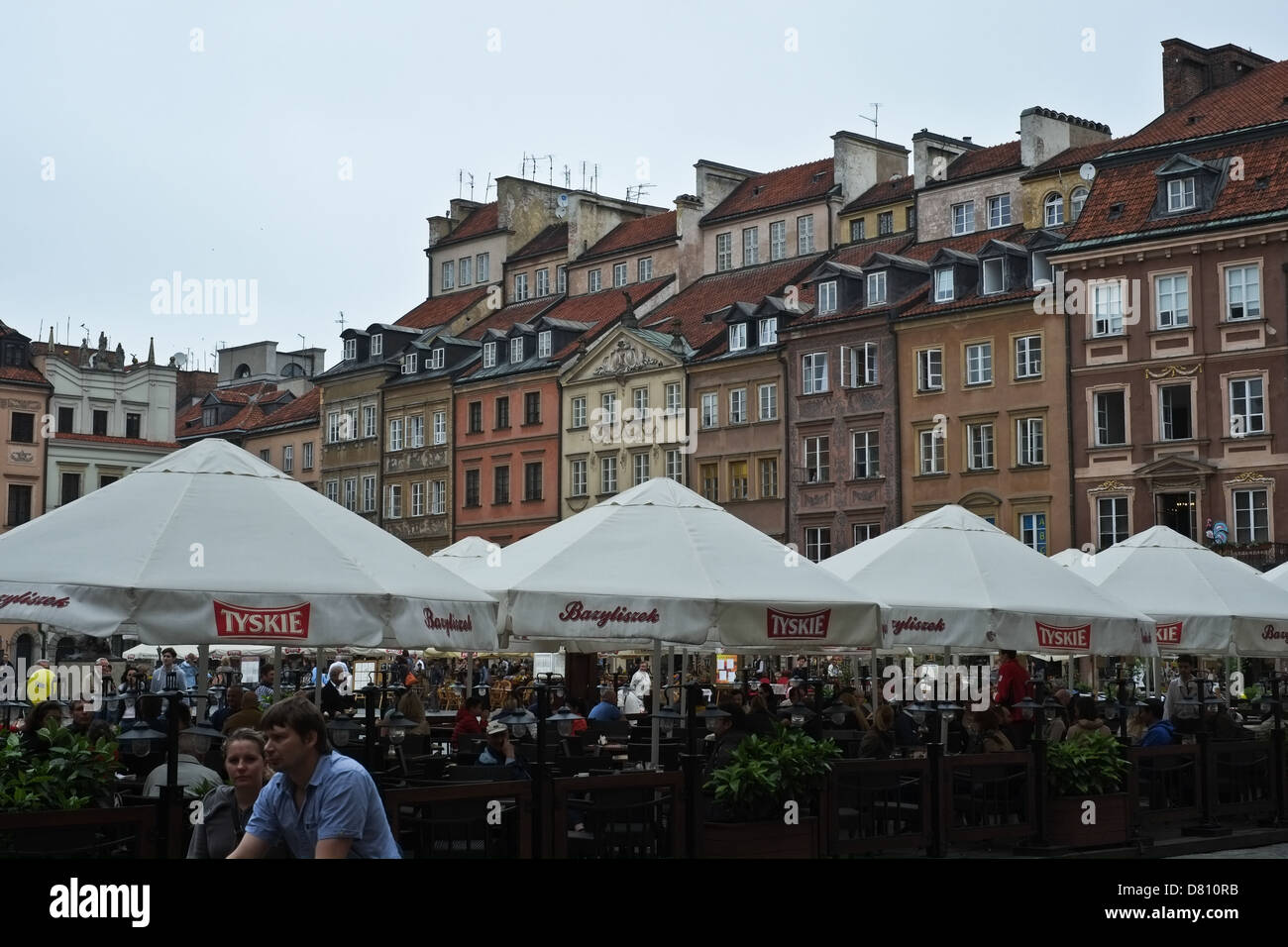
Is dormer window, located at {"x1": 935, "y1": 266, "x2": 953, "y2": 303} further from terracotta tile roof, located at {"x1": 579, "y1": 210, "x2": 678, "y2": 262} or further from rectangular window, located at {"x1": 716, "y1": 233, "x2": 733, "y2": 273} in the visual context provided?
terracotta tile roof, located at {"x1": 579, "y1": 210, "x2": 678, "y2": 262}

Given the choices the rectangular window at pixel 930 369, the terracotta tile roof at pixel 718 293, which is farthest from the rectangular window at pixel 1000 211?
the terracotta tile roof at pixel 718 293

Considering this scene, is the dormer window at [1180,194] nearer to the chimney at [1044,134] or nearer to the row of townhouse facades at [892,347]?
the row of townhouse facades at [892,347]

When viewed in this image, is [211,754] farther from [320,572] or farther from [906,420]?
[906,420]

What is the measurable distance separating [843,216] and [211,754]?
48098 mm

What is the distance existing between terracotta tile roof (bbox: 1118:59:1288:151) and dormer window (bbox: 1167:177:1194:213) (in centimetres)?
160

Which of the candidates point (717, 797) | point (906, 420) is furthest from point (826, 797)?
point (906, 420)

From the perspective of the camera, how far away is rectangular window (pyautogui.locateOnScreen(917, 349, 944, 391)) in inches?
2031

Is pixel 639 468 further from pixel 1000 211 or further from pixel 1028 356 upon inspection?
pixel 1028 356

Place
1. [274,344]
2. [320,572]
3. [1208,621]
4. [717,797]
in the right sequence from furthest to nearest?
[274,344], [1208,621], [717,797], [320,572]

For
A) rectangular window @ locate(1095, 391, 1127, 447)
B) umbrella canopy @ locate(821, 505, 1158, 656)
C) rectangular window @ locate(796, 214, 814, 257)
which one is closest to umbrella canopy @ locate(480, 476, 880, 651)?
umbrella canopy @ locate(821, 505, 1158, 656)

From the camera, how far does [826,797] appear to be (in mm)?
12930

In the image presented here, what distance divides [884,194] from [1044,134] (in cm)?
631
